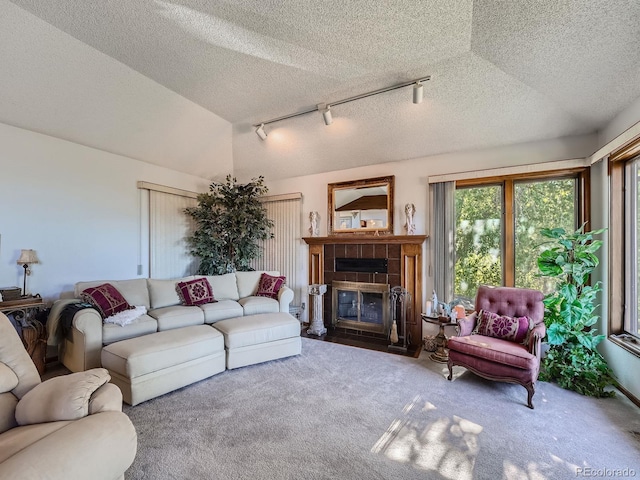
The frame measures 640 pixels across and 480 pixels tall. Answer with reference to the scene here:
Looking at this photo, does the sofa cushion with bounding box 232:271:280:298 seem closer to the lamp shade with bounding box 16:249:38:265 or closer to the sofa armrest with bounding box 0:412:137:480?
the lamp shade with bounding box 16:249:38:265

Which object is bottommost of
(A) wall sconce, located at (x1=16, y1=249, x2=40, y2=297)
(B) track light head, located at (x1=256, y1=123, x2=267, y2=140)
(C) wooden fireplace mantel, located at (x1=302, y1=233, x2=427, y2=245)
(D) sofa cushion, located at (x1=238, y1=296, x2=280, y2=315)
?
(D) sofa cushion, located at (x1=238, y1=296, x2=280, y2=315)

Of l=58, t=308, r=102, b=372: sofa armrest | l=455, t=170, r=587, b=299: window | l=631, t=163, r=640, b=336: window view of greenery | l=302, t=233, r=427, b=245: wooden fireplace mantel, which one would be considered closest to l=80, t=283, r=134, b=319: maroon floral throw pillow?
l=58, t=308, r=102, b=372: sofa armrest

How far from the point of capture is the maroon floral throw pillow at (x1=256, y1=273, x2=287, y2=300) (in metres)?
4.43

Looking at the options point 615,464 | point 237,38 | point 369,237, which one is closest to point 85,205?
point 237,38

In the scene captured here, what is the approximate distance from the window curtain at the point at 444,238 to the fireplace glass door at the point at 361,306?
0.80 metres

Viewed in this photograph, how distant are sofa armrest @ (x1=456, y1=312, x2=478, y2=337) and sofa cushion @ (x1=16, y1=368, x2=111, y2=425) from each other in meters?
3.10

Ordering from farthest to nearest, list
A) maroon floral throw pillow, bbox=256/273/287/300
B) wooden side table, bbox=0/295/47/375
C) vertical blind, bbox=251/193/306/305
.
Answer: vertical blind, bbox=251/193/306/305 → maroon floral throw pillow, bbox=256/273/287/300 → wooden side table, bbox=0/295/47/375

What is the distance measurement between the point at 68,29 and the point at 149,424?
347 cm

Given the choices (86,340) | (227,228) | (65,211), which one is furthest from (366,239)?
(65,211)

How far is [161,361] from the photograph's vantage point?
2.61 metres

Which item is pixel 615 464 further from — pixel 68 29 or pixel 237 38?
pixel 68 29

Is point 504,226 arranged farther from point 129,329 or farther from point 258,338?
Answer: point 129,329

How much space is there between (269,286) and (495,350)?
3.03m

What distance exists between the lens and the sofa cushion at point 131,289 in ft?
11.2
